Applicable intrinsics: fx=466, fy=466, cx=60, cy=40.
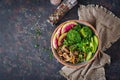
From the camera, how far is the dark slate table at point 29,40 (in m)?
1.91

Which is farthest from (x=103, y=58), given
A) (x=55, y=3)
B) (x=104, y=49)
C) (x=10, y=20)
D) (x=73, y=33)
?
(x=10, y=20)

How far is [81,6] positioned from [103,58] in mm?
237

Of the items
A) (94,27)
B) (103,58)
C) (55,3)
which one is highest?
(55,3)

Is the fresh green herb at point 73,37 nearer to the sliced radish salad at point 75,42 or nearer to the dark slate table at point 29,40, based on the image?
the sliced radish salad at point 75,42

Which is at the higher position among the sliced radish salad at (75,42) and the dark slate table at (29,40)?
the dark slate table at (29,40)

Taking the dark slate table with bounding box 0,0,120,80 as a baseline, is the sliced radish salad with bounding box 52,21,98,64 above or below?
below

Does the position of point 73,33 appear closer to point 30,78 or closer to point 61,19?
point 61,19

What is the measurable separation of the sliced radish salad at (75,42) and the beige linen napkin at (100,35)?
0.17 feet

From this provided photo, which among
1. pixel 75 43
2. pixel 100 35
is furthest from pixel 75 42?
pixel 100 35

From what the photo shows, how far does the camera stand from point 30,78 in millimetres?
1915

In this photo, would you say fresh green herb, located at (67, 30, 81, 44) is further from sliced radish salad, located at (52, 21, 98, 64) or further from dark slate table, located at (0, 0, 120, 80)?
dark slate table, located at (0, 0, 120, 80)

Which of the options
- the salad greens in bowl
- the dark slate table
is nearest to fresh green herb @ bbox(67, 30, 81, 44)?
the salad greens in bowl

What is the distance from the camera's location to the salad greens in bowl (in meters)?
1.84

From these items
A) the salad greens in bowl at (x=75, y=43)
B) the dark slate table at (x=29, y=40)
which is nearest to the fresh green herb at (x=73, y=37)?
the salad greens in bowl at (x=75, y=43)
